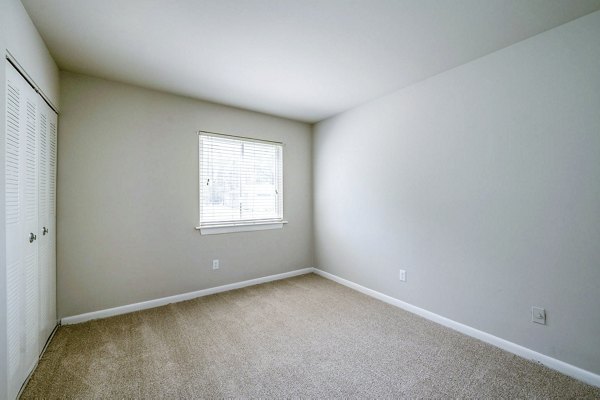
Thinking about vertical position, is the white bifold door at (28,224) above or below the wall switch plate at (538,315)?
above

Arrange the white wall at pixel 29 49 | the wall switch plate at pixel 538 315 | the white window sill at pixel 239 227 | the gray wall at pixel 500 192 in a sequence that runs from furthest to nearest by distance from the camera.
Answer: the white window sill at pixel 239 227 < the wall switch plate at pixel 538 315 < the gray wall at pixel 500 192 < the white wall at pixel 29 49

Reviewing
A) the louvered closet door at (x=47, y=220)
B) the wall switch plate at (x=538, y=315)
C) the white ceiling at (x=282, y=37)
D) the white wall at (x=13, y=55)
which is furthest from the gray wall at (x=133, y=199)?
the wall switch plate at (x=538, y=315)

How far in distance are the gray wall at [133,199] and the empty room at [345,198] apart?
0.02 meters

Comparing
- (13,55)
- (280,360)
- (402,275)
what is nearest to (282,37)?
(13,55)

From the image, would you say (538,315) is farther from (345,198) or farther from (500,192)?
(345,198)

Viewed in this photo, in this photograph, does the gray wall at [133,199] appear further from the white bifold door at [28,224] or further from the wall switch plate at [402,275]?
the wall switch plate at [402,275]

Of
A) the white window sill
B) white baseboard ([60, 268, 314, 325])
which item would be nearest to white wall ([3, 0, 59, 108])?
the white window sill

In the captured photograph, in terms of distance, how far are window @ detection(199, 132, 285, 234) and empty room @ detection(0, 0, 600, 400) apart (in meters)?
Answer: 0.04

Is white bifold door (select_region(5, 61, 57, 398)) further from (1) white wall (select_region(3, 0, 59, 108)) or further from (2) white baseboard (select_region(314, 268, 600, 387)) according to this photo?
(2) white baseboard (select_region(314, 268, 600, 387))

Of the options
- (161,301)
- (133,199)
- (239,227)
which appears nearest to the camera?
(133,199)

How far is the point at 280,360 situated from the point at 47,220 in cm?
232

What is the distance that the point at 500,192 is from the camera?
223 centimetres

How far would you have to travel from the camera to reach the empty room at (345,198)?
1763 mm

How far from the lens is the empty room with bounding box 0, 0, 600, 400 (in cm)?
176
